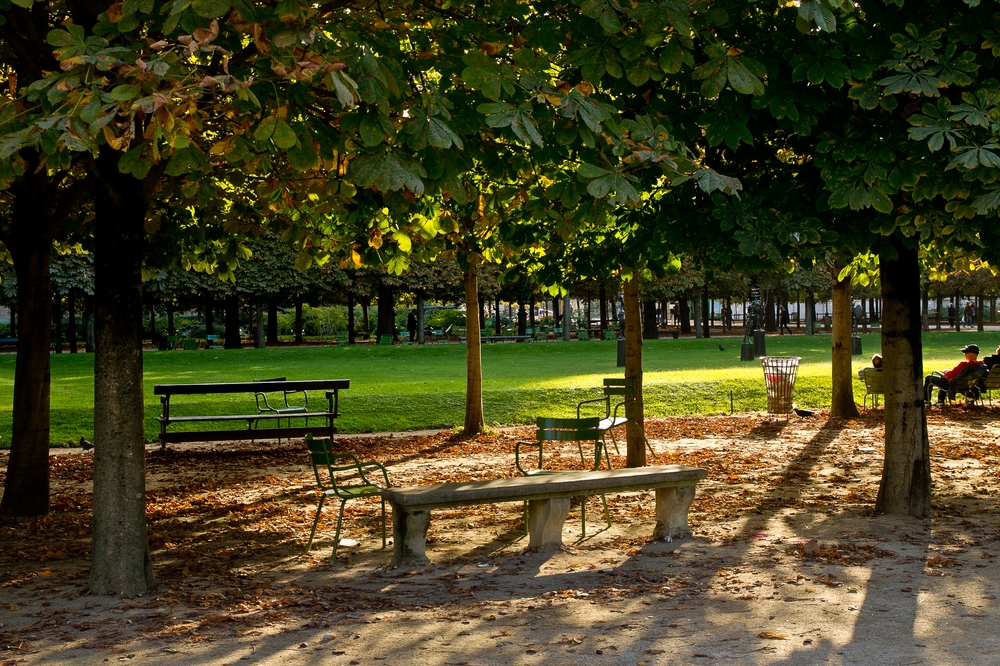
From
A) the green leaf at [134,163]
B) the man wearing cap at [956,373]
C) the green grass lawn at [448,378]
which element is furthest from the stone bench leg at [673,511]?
the man wearing cap at [956,373]

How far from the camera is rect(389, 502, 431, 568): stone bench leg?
294 inches

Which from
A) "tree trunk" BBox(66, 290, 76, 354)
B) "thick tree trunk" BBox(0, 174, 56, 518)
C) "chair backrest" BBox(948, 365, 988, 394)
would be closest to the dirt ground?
"thick tree trunk" BBox(0, 174, 56, 518)

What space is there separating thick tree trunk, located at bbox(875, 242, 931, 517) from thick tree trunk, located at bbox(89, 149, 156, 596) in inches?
252

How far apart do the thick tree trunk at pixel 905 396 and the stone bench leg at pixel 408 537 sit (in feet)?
14.4

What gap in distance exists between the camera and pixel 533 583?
6.98 m

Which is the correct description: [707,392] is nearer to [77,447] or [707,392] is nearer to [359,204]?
[77,447]

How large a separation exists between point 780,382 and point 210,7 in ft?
49.0

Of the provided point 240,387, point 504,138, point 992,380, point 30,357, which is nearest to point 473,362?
point 240,387

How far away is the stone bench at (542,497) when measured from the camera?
7.43 metres

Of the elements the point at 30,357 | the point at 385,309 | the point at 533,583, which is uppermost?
the point at 385,309

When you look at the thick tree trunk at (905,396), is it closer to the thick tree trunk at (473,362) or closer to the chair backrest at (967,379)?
the thick tree trunk at (473,362)

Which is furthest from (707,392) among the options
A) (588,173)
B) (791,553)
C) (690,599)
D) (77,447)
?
(588,173)

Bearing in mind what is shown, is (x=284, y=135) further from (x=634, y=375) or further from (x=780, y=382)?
(x=780, y=382)

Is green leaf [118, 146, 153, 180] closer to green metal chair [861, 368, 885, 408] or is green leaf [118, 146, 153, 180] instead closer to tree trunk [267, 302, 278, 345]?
green metal chair [861, 368, 885, 408]
